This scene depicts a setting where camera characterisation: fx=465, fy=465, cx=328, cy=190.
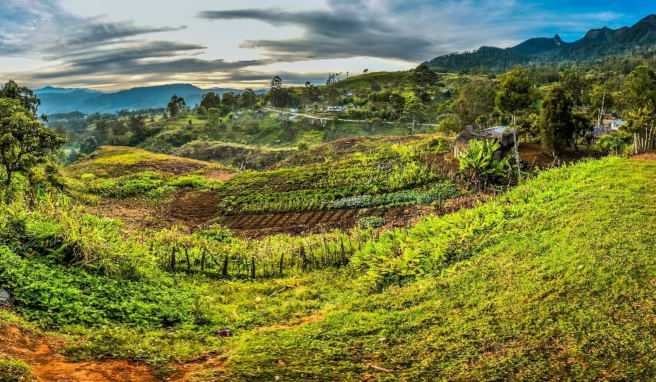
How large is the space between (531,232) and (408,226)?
594cm

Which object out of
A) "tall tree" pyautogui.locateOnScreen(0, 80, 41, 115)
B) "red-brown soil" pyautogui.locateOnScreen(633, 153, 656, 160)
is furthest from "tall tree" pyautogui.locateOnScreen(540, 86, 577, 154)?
"tall tree" pyautogui.locateOnScreen(0, 80, 41, 115)

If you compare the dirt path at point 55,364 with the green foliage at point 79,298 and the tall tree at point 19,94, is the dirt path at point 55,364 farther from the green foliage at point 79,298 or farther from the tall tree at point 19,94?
the tall tree at point 19,94

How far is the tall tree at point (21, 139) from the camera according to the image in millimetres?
17375

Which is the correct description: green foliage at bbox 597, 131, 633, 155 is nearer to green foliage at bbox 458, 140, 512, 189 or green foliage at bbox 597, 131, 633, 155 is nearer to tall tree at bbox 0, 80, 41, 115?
green foliage at bbox 458, 140, 512, 189

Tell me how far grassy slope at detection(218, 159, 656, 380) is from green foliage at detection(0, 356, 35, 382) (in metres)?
2.84

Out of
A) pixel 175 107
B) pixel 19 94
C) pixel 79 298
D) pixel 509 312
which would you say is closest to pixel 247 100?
pixel 175 107

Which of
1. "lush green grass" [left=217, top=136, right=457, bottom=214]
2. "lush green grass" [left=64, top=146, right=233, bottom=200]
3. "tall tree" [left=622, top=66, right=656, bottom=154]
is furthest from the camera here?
"lush green grass" [left=64, top=146, right=233, bottom=200]

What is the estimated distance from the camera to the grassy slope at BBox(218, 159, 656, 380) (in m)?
7.38

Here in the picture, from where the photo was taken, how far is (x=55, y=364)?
7.07m

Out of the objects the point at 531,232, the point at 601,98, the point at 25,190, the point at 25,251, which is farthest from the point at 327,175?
the point at 601,98

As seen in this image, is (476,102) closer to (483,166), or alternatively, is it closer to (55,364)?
(483,166)

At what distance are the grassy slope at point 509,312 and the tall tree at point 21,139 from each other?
14.0 m

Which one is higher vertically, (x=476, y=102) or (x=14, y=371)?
(x=476, y=102)

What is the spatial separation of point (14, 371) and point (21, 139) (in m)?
14.8
